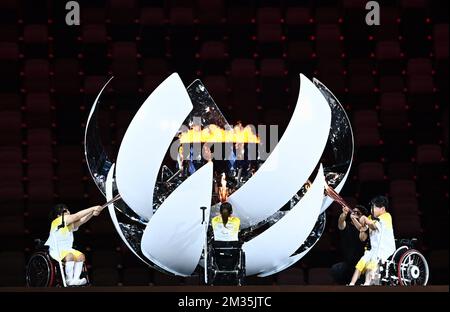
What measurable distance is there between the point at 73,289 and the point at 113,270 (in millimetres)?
2444

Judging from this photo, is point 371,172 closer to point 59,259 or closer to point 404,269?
point 404,269

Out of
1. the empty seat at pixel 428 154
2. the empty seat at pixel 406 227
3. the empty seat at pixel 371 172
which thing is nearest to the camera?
the empty seat at pixel 406 227

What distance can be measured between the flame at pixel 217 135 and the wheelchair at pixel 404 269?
3.91 feet

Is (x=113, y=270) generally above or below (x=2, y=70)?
below

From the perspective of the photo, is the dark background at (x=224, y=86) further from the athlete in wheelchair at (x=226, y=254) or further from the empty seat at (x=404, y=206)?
the athlete in wheelchair at (x=226, y=254)

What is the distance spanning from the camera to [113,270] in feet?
24.5

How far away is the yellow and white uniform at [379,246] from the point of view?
6328 mm

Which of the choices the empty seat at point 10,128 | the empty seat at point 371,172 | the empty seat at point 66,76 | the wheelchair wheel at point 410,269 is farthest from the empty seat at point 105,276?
the wheelchair wheel at point 410,269

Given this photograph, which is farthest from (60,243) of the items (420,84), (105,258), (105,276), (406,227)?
(420,84)

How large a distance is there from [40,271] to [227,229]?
1.10m

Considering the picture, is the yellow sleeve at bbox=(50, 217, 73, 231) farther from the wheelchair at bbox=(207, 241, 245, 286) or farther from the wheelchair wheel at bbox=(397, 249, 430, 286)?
the wheelchair wheel at bbox=(397, 249, 430, 286)

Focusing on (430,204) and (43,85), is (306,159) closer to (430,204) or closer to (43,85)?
(430,204)

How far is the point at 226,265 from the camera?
6.29 metres
